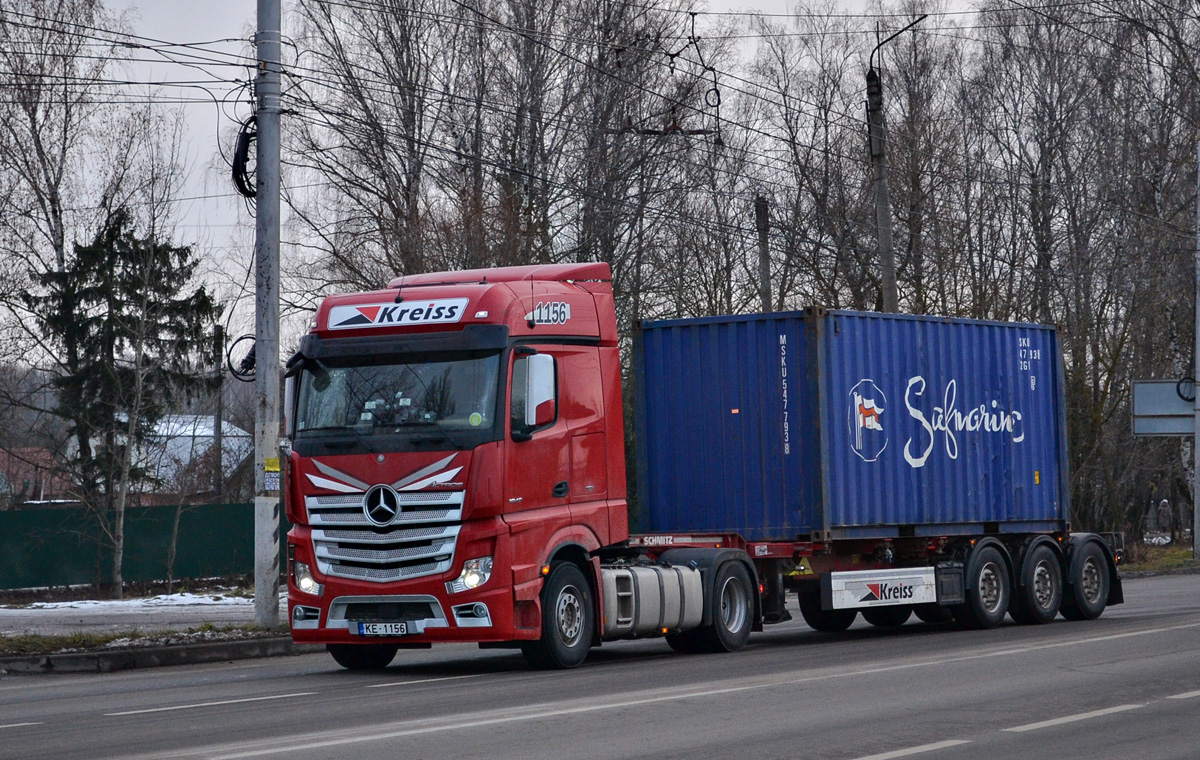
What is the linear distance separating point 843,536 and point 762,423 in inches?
58.9

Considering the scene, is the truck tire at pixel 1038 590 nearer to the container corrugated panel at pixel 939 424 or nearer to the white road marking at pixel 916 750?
the container corrugated panel at pixel 939 424

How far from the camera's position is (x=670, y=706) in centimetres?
1016

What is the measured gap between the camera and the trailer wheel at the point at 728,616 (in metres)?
14.8

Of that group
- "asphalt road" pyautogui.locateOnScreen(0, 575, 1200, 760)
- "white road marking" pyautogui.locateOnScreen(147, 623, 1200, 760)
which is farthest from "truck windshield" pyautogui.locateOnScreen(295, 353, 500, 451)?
"white road marking" pyautogui.locateOnScreen(147, 623, 1200, 760)

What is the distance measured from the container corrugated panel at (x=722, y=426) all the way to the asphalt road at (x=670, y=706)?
59.3 inches

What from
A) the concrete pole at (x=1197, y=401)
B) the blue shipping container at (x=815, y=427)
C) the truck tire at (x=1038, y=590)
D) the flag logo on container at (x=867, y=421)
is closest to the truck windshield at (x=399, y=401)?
the blue shipping container at (x=815, y=427)

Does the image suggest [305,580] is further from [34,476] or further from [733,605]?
[34,476]

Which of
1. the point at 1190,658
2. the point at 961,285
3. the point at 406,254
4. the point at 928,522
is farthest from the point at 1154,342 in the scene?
the point at 1190,658

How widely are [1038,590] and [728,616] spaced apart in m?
5.20

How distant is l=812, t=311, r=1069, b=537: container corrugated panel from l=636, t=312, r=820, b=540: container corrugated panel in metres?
0.42

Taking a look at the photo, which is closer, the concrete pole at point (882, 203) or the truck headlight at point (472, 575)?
the truck headlight at point (472, 575)

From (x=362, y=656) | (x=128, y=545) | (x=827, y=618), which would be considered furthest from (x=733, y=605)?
(x=128, y=545)

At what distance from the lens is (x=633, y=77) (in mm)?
33125

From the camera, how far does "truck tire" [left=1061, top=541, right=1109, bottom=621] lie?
61.0 feet
